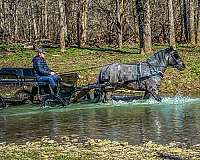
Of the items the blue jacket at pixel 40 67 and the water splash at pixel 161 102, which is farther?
the water splash at pixel 161 102

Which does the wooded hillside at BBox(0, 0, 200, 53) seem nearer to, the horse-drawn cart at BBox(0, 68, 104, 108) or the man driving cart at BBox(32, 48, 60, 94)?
the horse-drawn cart at BBox(0, 68, 104, 108)

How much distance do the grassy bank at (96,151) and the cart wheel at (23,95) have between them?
293 inches

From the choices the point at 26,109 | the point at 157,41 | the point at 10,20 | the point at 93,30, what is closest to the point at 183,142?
the point at 26,109

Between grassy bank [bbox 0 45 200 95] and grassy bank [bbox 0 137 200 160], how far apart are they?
367 inches

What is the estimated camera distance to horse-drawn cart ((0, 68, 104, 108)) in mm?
19344

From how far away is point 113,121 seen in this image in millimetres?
15836

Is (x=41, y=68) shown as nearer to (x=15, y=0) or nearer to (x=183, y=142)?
(x=183, y=142)

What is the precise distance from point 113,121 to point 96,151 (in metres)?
4.72

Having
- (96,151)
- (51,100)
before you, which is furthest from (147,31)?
(96,151)

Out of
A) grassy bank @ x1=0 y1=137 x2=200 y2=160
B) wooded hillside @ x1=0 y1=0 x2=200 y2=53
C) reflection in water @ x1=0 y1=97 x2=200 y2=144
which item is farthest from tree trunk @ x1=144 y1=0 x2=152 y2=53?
grassy bank @ x1=0 y1=137 x2=200 y2=160

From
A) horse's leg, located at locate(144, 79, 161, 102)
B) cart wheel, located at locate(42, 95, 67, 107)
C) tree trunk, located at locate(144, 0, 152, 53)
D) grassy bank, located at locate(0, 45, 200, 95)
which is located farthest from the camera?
tree trunk, located at locate(144, 0, 152, 53)

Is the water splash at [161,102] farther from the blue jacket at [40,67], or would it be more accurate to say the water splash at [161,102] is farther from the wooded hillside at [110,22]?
the wooded hillside at [110,22]

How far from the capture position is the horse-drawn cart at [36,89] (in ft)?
63.5

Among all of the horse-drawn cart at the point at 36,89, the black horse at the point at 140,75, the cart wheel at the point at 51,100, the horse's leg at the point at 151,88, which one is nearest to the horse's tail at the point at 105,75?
the black horse at the point at 140,75
